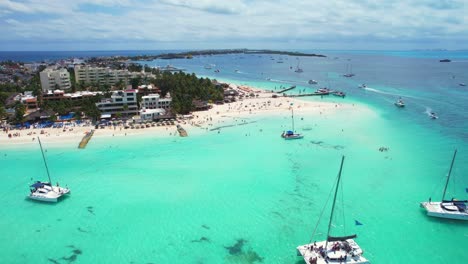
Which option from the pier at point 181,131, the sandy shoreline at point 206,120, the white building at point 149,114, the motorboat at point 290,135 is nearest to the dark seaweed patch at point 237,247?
the motorboat at point 290,135

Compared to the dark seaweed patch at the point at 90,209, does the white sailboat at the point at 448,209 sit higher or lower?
higher

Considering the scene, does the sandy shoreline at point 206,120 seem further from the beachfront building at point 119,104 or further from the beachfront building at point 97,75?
the beachfront building at point 97,75

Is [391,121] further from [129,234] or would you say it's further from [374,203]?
[129,234]

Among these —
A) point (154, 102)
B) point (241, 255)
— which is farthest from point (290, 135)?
point (241, 255)

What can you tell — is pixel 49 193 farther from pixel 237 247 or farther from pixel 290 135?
pixel 290 135

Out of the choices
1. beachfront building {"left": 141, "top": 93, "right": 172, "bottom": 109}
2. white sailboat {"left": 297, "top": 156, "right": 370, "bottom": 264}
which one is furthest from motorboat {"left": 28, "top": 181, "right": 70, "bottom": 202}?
beachfront building {"left": 141, "top": 93, "right": 172, "bottom": 109}

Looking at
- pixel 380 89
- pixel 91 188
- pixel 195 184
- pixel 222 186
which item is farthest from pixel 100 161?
pixel 380 89

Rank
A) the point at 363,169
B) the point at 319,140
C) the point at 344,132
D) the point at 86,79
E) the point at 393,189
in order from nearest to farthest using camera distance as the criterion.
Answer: the point at 393,189
the point at 363,169
the point at 319,140
the point at 344,132
the point at 86,79
